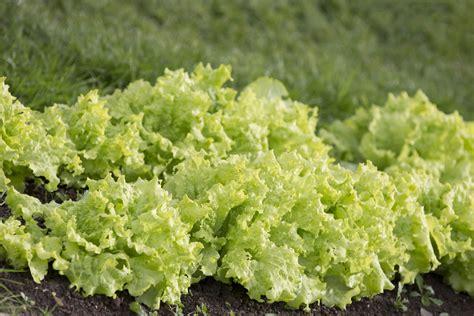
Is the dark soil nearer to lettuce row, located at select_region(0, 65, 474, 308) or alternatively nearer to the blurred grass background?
lettuce row, located at select_region(0, 65, 474, 308)

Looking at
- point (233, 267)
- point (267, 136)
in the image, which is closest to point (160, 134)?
point (267, 136)

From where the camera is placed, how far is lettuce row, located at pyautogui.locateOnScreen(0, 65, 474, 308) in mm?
3523

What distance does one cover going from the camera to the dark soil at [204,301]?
3385mm

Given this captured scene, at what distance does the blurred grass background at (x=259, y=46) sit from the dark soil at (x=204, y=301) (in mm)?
1596

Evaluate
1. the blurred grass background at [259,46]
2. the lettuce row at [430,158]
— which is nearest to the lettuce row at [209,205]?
the lettuce row at [430,158]

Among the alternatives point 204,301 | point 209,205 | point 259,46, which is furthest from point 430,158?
point 259,46

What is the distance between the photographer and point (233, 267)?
3.72 m

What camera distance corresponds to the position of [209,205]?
3805 millimetres

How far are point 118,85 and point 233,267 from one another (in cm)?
233

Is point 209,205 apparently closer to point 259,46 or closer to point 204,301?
point 204,301

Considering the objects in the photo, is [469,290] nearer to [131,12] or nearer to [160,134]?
[160,134]

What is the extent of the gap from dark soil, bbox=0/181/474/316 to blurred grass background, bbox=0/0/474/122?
1.60 metres

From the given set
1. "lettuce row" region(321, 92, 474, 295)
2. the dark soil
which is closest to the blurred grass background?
"lettuce row" region(321, 92, 474, 295)

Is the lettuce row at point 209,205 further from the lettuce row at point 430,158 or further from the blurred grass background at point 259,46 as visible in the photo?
the blurred grass background at point 259,46
